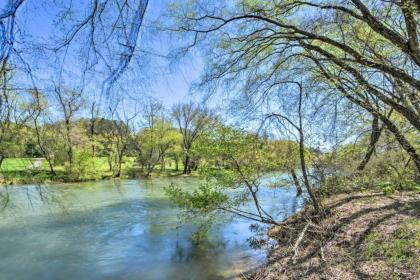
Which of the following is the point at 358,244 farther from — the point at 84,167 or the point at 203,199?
the point at 84,167

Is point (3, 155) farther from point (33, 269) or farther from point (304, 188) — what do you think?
point (304, 188)

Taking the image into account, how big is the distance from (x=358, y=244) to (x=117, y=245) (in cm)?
817

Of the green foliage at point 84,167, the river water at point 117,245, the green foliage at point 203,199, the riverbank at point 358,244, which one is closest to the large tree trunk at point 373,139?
the riverbank at point 358,244

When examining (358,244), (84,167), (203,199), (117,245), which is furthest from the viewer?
(84,167)

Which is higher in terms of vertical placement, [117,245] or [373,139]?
[373,139]

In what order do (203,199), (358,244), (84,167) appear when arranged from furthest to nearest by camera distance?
(84,167), (203,199), (358,244)

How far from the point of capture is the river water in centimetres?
942

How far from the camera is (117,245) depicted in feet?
39.7

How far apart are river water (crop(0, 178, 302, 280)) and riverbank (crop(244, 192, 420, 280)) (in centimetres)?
156

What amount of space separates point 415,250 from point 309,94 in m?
4.41

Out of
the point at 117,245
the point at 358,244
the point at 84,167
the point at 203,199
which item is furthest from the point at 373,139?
the point at 84,167

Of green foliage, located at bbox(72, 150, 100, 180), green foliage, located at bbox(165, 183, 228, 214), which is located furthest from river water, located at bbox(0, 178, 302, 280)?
green foliage, located at bbox(72, 150, 100, 180)

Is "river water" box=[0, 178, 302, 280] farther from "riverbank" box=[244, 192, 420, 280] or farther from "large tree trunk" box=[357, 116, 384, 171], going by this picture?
"large tree trunk" box=[357, 116, 384, 171]

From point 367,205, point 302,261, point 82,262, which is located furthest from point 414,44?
point 82,262
